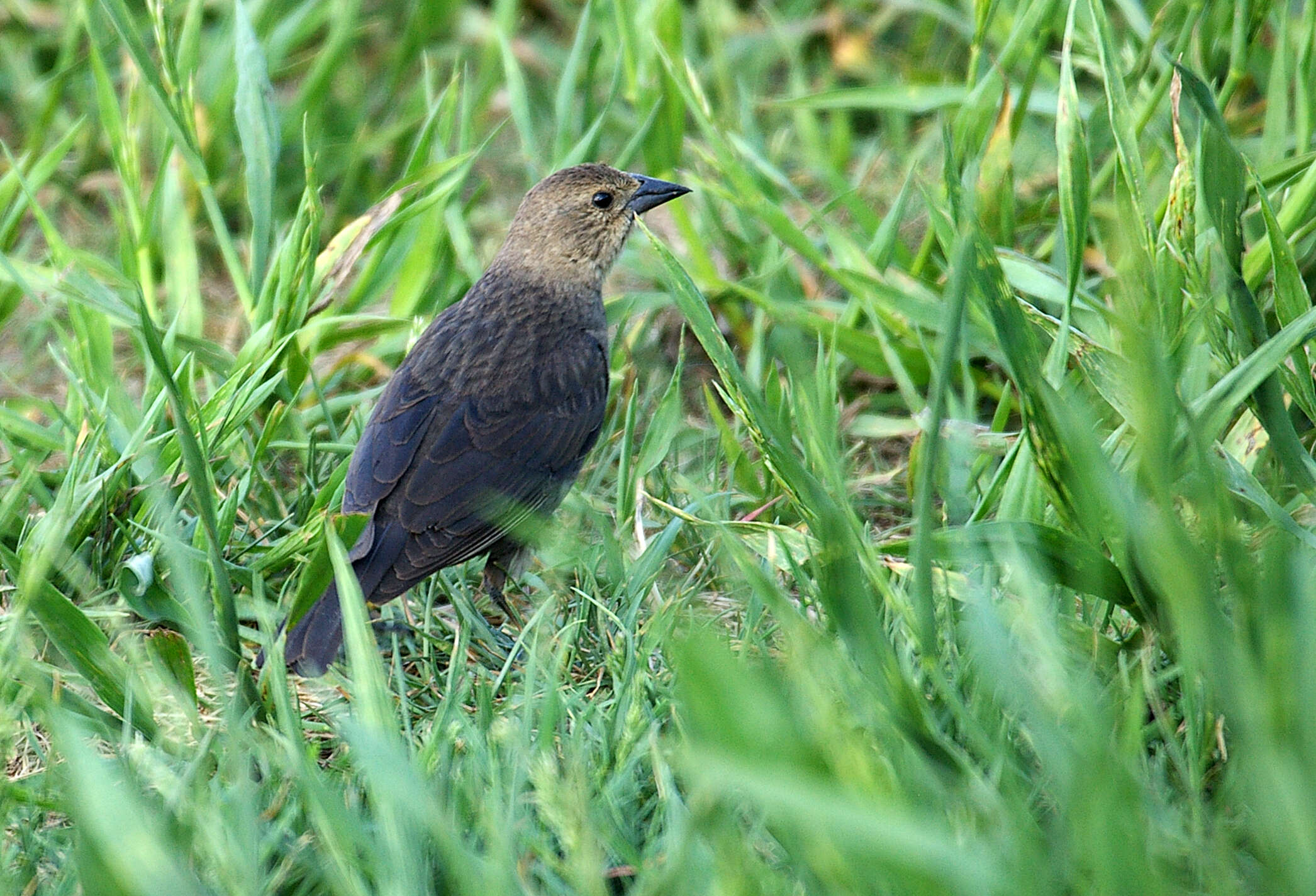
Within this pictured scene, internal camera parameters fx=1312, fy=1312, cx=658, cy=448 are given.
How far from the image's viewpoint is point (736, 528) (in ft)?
8.55

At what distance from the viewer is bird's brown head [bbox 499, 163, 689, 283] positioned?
12.4ft

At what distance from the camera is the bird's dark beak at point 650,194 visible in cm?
381

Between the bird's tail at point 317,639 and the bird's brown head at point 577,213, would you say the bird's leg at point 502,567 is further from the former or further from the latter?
the bird's brown head at point 577,213

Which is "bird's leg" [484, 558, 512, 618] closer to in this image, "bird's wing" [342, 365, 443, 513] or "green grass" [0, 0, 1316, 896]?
"green grass" [0, 0, 1316, 896]

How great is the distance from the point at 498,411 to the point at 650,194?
90 cm

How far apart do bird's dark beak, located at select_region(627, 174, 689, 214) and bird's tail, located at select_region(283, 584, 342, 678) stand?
5.37ft

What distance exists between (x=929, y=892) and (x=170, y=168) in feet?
11.3

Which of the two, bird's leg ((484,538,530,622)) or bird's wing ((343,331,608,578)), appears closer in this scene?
bird's wing ((343,331,608,578))

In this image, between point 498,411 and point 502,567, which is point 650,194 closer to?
point 498,411

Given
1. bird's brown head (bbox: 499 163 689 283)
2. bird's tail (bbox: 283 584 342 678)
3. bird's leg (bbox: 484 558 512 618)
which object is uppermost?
bird's brown head (bbox: 499 163 689 283)

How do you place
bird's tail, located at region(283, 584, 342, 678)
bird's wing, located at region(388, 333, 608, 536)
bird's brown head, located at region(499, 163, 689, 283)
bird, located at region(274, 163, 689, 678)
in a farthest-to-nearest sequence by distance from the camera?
bird's brown head, located at region(499, 163, 689, 283), bird's wing, located at region(388, 333, 608, 536), bird, located at region(274, 163, 689, 678), bird's tail, located at region(283, 584, 342, 678)

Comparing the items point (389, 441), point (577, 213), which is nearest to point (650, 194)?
point (577, 213)

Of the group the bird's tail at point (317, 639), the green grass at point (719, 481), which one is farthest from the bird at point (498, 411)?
the green grass at point (719, 481)

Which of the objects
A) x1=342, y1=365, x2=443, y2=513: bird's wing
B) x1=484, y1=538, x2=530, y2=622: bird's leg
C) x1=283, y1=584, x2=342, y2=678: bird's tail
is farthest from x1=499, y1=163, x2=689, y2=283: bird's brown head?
x1=283, y1=584, x2=342, y2=678: bird's tail
